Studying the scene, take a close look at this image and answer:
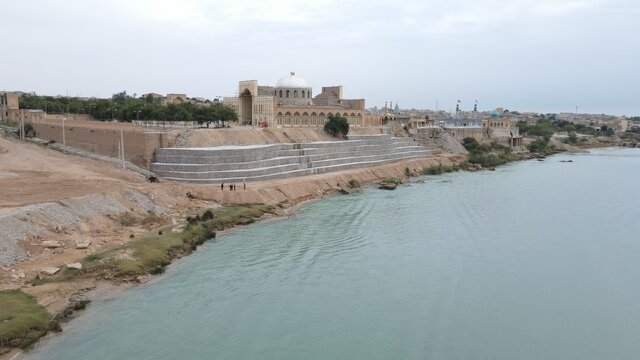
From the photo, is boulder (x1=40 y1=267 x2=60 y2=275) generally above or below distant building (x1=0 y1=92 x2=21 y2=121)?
below

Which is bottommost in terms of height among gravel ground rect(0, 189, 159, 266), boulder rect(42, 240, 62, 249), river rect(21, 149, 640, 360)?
river rect(21, 149, 640, 360)

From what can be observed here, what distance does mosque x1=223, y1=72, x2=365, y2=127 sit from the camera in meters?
69.1

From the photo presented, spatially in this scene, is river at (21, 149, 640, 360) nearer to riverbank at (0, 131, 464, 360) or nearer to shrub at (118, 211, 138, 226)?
riverbank at (0, 131, 464, 360)

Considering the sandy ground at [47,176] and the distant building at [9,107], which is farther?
the distant building at [9,107]

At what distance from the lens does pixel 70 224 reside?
29.6 meters

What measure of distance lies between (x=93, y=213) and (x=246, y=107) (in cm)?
4298

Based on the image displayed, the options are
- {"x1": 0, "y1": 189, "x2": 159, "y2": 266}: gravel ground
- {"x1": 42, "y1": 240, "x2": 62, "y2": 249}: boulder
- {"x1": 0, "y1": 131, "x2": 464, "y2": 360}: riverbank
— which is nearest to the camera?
{"x1": 0, "y1": 131, "x2": 464, "y2": 360}: riverbank

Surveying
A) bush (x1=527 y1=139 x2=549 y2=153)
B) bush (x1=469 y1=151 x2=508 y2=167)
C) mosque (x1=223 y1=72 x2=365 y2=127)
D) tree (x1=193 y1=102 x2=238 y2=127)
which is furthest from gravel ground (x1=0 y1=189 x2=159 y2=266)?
bush (x1=527 y1=139 x2=549 y2=153)

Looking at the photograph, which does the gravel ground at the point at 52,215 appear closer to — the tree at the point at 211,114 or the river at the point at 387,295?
the river at the point at 387,295

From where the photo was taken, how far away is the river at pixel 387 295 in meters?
19.1

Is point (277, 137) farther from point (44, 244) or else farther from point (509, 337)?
point (509, 337)

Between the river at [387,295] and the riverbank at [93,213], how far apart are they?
173 cm

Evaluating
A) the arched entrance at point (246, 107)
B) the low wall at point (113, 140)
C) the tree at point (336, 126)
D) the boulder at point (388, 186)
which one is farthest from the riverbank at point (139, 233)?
the arched entrance at point (246, 107)

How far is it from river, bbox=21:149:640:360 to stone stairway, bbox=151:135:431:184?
837 cm
